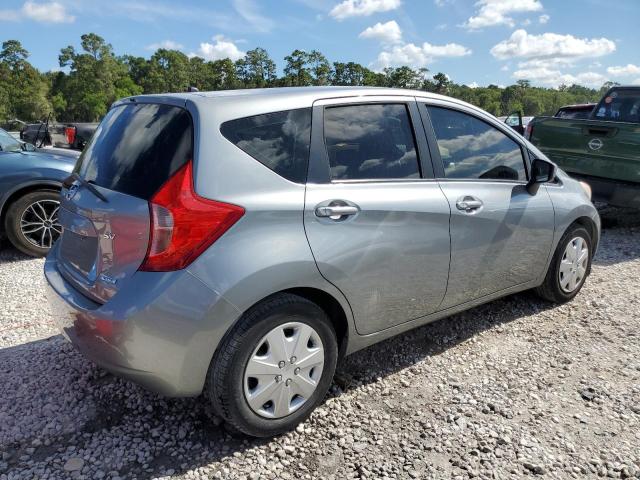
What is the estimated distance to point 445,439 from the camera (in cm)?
262

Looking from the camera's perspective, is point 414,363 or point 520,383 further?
point 414,363

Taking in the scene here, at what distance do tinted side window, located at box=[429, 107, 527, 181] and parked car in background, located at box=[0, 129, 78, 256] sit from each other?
4.33 meters

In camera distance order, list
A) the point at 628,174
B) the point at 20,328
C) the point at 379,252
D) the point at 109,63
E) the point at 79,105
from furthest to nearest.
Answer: the point at 109,63 < the point at 79,105 < the point at 628,174 < the point at 20,328 < the point at 379,252

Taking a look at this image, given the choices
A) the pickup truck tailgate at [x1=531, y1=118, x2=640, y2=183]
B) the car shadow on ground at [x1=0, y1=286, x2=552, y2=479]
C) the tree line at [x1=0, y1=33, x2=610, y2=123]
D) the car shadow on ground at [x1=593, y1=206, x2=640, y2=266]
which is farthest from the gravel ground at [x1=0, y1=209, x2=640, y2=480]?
the tree line at [x1=0, y1=33, x2=610, y2=123]

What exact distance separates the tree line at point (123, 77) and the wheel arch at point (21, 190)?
5830 centimetres

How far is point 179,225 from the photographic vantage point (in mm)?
2170

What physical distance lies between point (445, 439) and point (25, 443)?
2.13 metres

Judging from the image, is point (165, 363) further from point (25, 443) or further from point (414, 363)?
point (414, 363)

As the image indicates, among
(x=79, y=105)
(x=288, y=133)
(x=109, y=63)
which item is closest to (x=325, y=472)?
(x=288, y=133)

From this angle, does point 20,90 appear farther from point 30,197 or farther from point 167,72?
point 30,197

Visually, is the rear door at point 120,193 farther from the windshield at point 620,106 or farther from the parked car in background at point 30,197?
the windshield at point 620,106

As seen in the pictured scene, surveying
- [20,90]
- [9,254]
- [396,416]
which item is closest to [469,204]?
[396,416]

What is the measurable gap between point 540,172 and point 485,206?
2.18 ft

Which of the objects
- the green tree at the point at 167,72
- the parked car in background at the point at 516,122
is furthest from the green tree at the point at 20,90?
the parked car in background at the point at 516,122
